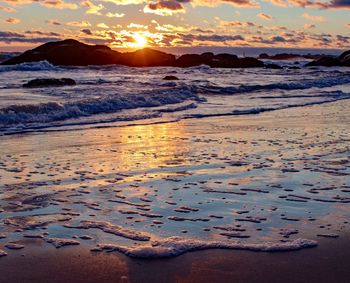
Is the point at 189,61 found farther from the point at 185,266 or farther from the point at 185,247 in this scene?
the point at 185,266

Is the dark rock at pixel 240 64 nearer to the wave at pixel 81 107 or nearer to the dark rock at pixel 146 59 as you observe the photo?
the dark rock at pixel 146 59

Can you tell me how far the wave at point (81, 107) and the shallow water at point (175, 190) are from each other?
262 cm

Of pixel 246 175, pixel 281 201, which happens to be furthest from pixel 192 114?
pixel 281 201

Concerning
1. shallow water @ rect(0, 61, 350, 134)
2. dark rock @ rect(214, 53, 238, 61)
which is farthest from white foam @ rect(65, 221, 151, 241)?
dark rock @ rect(214, 53, 238, 61)

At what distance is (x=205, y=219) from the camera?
5.51 meters

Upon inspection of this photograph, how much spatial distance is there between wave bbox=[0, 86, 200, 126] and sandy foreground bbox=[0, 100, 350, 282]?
254 centimetres

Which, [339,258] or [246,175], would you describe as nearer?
[339,258]

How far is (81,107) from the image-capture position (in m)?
16.4

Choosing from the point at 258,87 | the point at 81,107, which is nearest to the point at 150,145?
the point at 81,107

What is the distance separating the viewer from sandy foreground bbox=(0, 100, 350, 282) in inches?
165

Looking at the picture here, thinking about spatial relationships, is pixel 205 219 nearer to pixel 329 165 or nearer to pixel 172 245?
pixel 172 245

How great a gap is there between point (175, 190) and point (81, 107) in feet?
33.5

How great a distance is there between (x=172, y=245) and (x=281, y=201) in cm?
197

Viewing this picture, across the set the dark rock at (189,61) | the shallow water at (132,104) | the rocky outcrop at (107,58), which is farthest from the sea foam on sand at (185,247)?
the dark rock at (189,61)
